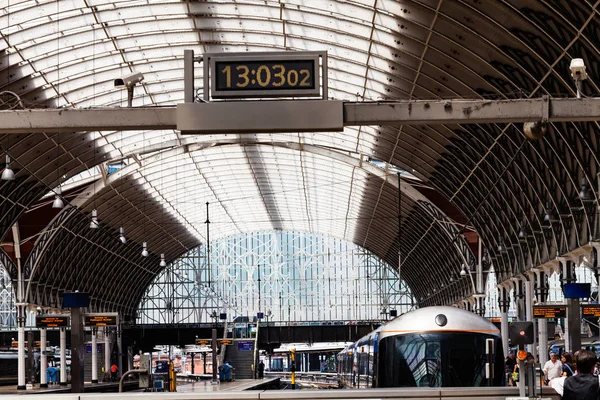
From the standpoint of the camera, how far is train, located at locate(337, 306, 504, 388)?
94.1 feet

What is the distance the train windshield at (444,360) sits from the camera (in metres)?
28.7

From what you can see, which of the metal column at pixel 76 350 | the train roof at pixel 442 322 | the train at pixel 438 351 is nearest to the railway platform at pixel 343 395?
the train at pixel 438 351

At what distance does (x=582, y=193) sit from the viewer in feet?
128

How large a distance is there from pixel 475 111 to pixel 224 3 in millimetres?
25729

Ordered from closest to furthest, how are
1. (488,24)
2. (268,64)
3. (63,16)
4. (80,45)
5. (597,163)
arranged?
(268,64) → (488,24) → (597,163) → (63,16) → (80,45)

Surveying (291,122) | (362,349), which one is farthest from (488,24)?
(291,122)

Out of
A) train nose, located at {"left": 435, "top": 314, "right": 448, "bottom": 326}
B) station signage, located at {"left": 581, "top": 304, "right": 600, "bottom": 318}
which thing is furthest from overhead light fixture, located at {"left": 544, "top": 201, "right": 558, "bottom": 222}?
train nose, located at {"left": 435, "top": 314, "right": 448, "bottom": 326}

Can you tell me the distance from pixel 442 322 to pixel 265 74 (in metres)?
11.9

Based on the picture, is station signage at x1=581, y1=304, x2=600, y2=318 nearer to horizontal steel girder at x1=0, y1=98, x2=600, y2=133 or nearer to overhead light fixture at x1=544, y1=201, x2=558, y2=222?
overhead light fixture at x1=544, y1=201, x2=558, y2=222

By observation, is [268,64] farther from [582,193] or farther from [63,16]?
[63,16]

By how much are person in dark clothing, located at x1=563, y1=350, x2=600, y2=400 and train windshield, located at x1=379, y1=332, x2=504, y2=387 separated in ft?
53.7

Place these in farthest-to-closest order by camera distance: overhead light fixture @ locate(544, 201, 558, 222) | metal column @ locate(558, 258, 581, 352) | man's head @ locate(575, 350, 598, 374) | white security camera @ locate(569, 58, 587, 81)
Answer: overhead light fixture @ locate(544, 201, 558, 222) → metal column @ locate(558, 258, 581, 352) → white security camera @ locate(569, 58, 587, 81) → man's head @ locate(575, 350, 598, 374)

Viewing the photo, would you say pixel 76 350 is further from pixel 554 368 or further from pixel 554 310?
pixel 554 310

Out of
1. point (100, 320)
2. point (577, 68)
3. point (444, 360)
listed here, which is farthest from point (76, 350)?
point (577, 68)
